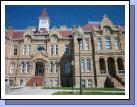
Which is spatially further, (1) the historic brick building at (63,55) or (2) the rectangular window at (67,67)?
(2) the rectangular window at (67,67)

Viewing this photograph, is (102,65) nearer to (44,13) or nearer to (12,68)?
(44,13)

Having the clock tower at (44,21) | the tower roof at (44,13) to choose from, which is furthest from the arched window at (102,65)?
the tower roof at (44,13)

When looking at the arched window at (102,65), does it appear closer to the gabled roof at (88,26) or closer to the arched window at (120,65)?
the arched window at (120,65)

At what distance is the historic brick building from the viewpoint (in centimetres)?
817

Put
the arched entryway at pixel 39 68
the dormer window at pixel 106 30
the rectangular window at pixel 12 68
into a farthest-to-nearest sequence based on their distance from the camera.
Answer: the dormer window at pixel 106 30 → the arched entryway at pixel 39 68 → the rectangular window at pixel 12 68

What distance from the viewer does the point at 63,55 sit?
8.63 m

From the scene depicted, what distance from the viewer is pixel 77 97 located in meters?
7.25

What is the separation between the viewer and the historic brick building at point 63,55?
8.17 m

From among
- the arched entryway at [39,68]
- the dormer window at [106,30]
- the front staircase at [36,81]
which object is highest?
the dormer window at [106,30]

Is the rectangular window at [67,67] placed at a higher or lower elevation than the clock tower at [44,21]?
lower

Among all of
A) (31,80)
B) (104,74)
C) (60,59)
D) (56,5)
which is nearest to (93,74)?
(104,74)

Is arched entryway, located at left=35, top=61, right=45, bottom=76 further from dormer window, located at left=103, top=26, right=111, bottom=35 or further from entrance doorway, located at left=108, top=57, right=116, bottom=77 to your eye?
dormer window, located at left=103, top=26, right=111, bottom=35

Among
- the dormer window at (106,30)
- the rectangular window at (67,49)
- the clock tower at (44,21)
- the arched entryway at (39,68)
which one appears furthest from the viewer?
the dormer window at (106,30)

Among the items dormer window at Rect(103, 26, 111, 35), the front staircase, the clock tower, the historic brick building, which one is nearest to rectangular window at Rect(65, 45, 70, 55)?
the historic brick building
